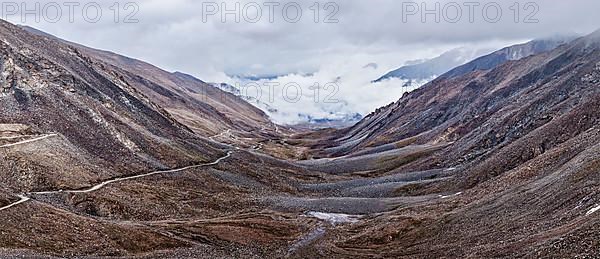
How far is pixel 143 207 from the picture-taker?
94.0 m

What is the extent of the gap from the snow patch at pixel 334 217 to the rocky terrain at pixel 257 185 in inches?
13.1

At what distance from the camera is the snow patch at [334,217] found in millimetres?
95938

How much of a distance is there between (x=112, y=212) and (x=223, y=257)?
90.7 ft

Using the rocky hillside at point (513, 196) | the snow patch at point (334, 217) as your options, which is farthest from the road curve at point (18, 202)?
the snow patch at point (334, 217)

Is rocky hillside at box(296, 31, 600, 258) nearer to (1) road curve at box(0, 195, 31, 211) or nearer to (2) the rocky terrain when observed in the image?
(2) the rocky terrain

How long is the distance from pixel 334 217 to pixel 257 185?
36799 mm

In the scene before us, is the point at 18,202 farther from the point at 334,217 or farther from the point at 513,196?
the point at 513,196

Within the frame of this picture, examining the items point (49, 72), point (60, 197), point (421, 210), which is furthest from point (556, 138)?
point (49, 72)

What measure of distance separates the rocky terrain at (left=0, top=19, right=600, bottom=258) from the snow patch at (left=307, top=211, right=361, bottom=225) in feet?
1.09

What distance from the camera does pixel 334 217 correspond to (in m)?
98.8

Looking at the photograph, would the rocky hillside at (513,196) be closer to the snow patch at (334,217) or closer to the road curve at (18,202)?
the snow patch at (334,217)

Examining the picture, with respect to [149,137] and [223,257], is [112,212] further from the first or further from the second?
[149,137]

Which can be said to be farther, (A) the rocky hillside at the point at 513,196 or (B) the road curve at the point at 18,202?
(B) the road curve at the point at 18,202

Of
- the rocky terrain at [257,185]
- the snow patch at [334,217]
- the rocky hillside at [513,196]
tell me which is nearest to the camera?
the rocky hillside at [513,196]
